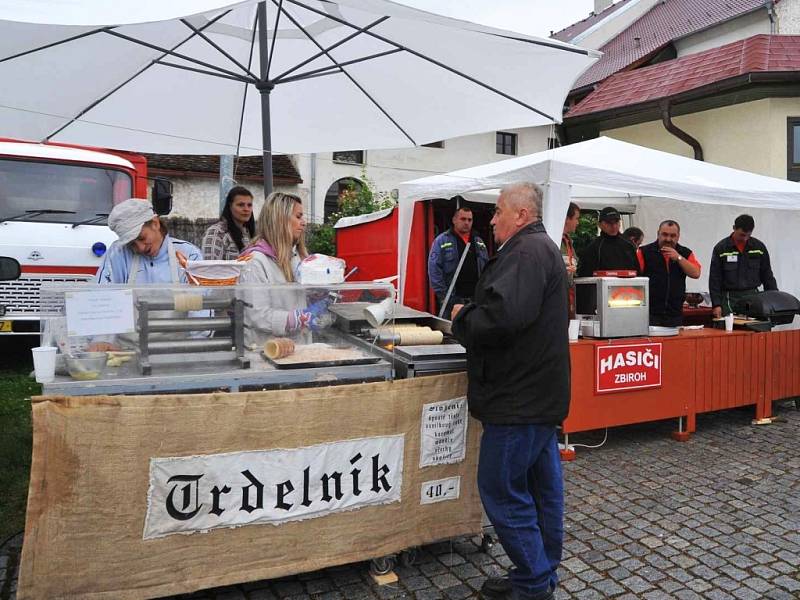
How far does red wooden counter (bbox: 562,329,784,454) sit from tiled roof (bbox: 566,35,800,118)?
8.35m

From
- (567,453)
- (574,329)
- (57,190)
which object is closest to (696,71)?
(574,329)

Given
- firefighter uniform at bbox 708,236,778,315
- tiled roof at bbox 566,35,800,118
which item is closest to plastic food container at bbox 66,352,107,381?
firefighter uniform at bbox 708,236,778,315

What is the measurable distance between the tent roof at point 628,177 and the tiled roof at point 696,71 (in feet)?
23.1

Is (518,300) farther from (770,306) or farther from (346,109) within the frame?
(770,306)

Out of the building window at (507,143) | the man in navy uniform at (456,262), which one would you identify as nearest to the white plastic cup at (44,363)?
the man in navy uniform at (456,262)

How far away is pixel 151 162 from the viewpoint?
659 inches

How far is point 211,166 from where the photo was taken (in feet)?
57.1

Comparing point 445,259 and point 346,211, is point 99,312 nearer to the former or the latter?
point 445,259

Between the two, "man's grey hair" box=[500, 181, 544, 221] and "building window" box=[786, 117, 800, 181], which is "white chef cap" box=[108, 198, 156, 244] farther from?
"building window" box=[786, 117, 800, 181]

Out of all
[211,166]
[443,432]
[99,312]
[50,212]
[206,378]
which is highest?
[211,166]

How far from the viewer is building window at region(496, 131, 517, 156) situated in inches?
906

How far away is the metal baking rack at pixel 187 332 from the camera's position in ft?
8.24

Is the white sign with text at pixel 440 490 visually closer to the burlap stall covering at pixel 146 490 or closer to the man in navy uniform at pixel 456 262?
the burlap stall covering at pixel 146 490

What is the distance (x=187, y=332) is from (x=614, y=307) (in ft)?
11.7
